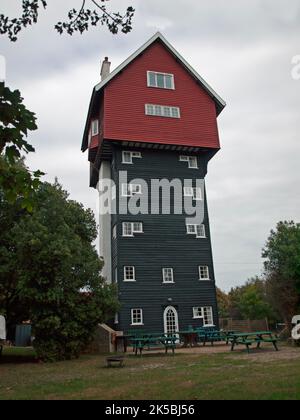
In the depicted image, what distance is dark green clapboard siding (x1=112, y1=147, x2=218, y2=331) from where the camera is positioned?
3119cm

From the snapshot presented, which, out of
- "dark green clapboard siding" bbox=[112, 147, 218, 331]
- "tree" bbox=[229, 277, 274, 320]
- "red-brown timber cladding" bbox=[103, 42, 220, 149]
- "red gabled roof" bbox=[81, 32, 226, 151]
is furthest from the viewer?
"tree" bbox=[229, 277, 274, 320]

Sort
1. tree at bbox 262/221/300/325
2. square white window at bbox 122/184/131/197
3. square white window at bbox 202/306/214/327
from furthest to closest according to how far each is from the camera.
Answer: square white window at bbox 122/184/131/197 < square white window at bbox 202/306/214/327 < tree at bbox 262/221/300/325

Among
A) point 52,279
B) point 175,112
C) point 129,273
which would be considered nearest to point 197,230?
point 129,273

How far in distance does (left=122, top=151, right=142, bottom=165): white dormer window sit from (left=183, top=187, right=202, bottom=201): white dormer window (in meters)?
4.68

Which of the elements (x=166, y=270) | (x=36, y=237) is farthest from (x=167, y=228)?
(x=36, y=237)

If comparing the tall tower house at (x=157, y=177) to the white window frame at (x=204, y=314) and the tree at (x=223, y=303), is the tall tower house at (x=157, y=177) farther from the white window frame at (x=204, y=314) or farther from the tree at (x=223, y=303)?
the tree at (x=223, y=303)

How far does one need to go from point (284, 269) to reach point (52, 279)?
1259cm

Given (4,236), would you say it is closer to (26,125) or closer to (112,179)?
(112,179)

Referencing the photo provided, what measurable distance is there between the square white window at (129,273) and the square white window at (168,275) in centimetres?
249

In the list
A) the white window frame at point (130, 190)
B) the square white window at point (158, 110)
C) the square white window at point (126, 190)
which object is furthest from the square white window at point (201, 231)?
the square white window at point (158, 110)

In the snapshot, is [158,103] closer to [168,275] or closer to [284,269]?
[168,275]

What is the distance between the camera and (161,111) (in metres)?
34.3

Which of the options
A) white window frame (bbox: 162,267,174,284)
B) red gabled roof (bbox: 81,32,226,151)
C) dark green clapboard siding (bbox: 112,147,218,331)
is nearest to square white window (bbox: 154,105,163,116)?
dark green clapboard siding (bbox: 112,147,218,331)

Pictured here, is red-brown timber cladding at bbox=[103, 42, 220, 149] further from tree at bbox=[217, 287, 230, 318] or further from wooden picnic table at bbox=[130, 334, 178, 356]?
tree at bbox=[217, 287, 230, 318]
